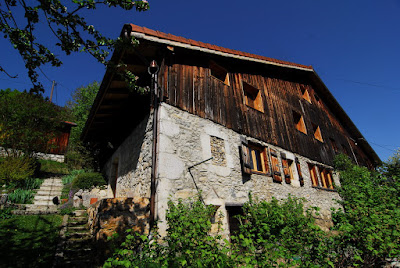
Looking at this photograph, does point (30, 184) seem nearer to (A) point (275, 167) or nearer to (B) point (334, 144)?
(A) point (275, 167)

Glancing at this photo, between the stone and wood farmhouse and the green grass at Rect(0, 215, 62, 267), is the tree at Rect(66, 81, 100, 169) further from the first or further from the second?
the green grass at Rect(0, 215, 62, 267)

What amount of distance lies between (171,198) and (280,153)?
5342mm

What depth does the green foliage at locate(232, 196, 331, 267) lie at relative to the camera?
283 cm

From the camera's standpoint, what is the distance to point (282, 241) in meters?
3.82

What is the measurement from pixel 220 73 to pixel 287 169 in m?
4.47

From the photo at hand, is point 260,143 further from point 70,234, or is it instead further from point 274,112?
point 70,234

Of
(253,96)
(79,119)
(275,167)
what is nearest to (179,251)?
(275,167)

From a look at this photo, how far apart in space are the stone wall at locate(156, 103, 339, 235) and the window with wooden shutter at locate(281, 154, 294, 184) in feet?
2.96

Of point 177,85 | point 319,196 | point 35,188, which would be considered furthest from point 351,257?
point 35,188

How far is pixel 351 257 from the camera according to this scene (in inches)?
158

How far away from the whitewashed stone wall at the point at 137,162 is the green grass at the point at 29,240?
6.36 ft

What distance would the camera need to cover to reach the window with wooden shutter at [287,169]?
7.72 m

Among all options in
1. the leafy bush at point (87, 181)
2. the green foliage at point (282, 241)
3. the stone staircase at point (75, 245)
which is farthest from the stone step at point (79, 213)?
the green foliage at point (282, 241)

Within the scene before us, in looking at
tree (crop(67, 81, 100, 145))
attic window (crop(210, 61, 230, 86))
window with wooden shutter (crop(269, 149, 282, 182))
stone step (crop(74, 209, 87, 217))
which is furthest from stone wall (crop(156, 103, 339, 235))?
tree (crop(67, 81, 100, 145))
